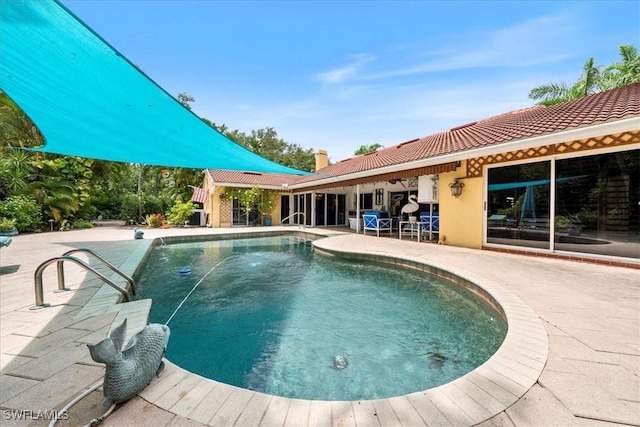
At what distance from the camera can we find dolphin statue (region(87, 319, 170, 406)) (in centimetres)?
163

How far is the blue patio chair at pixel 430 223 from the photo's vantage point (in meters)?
9.16

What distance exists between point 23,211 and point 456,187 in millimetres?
17527

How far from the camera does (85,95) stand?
3271 mm

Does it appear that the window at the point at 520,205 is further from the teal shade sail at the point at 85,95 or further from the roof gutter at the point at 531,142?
the teal shade sail at the point at 85,95

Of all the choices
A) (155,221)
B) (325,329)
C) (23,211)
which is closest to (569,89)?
(325,329)

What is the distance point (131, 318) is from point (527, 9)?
997 cm

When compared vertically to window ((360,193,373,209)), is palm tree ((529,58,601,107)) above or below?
above

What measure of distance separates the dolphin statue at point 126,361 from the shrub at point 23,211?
49.9ft

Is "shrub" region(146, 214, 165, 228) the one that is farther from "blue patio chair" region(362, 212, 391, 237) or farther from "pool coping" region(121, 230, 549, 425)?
"pool coping" region(121, 230, 549, 425)

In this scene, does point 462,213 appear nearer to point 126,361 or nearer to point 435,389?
point 435,389

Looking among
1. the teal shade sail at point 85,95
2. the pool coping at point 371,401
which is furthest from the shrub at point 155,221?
the pool coping at point 371,401

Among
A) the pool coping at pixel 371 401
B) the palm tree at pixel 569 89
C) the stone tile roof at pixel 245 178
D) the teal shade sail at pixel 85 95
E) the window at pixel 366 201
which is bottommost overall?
the pool coping at pixel 371 401

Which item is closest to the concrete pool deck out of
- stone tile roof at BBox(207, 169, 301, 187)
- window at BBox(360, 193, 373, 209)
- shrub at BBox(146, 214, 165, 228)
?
window at BBox(360, 193, 373, 209)

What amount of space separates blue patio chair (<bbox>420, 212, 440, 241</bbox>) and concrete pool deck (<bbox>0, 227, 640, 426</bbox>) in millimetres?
5346
